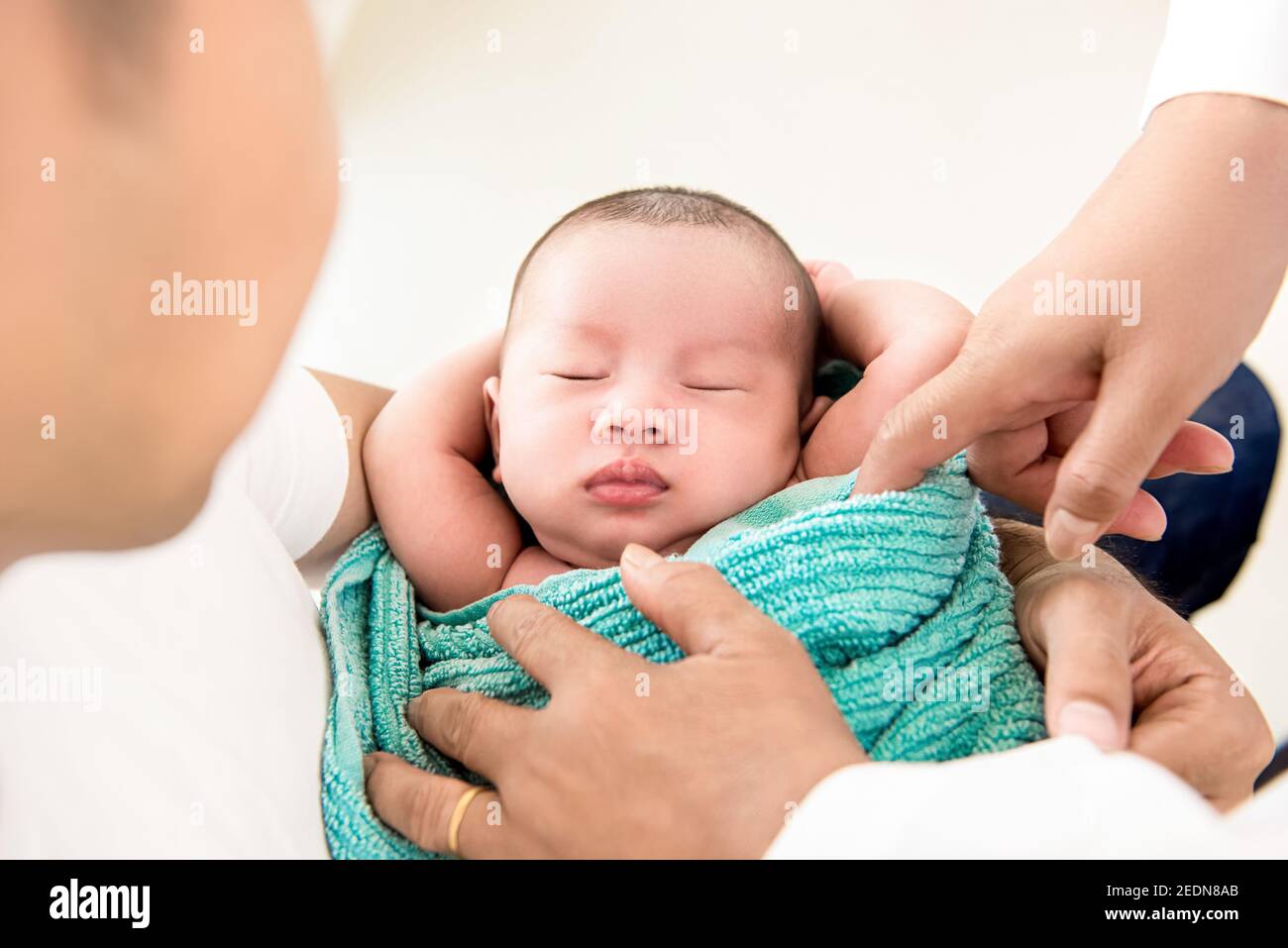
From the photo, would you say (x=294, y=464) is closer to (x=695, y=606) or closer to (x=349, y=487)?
(x=349, y=487)

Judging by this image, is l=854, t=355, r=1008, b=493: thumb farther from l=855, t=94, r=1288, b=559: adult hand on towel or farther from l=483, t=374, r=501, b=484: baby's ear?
l=483, t=374, r=501, b=484: baby's ear

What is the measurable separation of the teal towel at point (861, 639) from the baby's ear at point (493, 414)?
241 millimetres

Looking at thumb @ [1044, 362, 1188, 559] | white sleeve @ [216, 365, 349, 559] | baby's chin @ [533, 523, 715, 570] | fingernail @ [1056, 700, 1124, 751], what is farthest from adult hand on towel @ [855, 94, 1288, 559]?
white sleeve @ [216, 365, 349, 559]

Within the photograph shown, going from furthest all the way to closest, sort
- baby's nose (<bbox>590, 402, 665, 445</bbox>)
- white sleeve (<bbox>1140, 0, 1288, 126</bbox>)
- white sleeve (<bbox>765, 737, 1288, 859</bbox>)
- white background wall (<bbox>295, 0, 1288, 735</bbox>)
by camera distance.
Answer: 1. white background wall (<bbox>295, 0, 1288, 735</bbox>)
2. baby's nose (<bbox>590, 402, 665, 445</bbox>)
3. white sleeve (<bbox>1140, 0, 1288, 126</bbox>)
4. white sleeve (<bbox>765, 737, 1288, 859</bbox>)

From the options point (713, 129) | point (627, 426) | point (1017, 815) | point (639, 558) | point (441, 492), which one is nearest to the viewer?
point (1017, 815)

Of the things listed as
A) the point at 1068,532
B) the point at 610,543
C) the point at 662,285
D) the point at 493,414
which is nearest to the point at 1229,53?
the point at 1068,532

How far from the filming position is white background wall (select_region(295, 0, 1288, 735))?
1.91 m

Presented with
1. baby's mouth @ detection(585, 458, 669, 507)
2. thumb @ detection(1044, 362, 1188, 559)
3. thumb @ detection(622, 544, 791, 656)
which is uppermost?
thumb @ detection(1044, 362, 1188, 559)

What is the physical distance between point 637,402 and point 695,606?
261mm

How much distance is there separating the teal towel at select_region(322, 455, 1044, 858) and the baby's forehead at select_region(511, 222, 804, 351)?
0.21 m

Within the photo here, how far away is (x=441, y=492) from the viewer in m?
0.93
